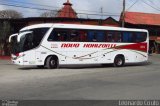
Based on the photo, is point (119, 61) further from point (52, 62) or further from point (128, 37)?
point (52, 62)

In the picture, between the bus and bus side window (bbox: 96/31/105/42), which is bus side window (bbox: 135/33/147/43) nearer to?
the bus

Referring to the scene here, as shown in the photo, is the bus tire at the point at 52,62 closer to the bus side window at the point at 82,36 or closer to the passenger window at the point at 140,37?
the bus side window at the point at 82,36

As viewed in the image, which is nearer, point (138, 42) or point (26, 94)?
point (26, 94)

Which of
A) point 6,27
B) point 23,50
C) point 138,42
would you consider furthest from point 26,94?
point 6,27

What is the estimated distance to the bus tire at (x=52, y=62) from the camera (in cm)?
2805

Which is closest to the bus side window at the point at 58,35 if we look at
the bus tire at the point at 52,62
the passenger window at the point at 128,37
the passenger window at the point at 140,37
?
the bus tire at the point at 52,62

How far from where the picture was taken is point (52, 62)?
2827 centimetres

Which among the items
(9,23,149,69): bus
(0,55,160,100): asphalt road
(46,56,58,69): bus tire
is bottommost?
(0,55,160,100): asphalt road

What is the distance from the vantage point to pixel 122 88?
17000mm

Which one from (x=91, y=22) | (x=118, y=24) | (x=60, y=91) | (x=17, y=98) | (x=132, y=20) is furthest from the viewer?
(x=132, y=20)

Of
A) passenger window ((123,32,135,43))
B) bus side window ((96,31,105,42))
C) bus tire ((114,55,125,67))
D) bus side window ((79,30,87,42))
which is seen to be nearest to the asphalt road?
bus side window ((79,30,87,42))

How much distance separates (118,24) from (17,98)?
50942mm

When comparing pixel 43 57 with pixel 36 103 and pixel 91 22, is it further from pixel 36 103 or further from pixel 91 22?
pixel 91 22

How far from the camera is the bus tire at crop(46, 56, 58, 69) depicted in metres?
28.0
